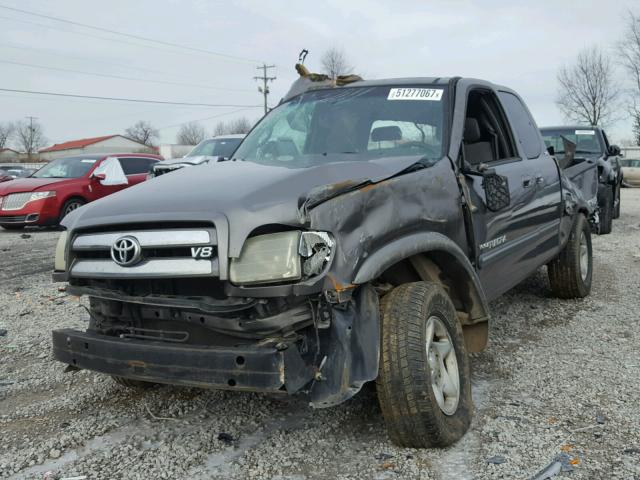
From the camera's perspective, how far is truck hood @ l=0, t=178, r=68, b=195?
38.3 feet

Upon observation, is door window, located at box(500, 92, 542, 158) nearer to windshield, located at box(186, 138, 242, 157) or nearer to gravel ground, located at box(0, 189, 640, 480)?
gravel ground, located at box(0, 189, 640, 480)

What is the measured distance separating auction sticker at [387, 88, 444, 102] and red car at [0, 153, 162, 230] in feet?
31.2

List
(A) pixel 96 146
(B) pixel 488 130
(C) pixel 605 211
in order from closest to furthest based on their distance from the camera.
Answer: (B) pixel 488 130 < (C) pixel 605 211 < (A) pixel 96 146

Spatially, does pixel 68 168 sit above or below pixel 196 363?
above

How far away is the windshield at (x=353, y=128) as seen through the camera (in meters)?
3.63

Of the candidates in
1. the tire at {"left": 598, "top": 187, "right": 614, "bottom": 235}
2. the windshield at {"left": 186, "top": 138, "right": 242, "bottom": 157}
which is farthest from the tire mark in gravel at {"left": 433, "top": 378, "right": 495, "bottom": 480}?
the windshield at {"left": 186, "top": 138, "right": 242, "bottom": 157}

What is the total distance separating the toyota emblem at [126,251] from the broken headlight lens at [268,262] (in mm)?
445

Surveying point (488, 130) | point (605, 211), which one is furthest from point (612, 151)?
point (488, 130)

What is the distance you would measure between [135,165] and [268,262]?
1223 centimetres

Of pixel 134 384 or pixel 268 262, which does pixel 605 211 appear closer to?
pixel 134 384

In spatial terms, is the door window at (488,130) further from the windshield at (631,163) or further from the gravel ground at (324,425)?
the windshield at (631,163)

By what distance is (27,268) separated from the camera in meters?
7.82

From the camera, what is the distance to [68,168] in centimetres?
1283

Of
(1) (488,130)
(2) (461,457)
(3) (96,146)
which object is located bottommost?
(2) (461,457)
